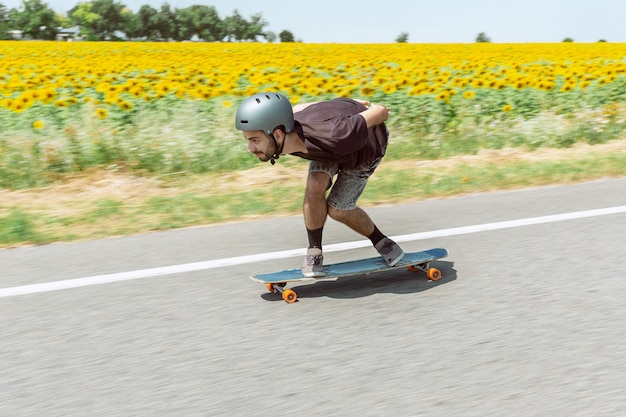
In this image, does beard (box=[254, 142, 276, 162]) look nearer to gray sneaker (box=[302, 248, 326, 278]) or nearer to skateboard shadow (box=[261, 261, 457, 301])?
gray sneaker (box=[302, 248, 326, 278])

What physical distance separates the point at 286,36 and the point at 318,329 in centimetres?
4903

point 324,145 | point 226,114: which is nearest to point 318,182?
point 324,145

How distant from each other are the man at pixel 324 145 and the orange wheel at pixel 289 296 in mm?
225

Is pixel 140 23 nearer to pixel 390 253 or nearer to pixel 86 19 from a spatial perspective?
pixel 86 19

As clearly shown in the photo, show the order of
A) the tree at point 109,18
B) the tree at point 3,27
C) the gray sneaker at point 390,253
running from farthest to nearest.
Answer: the tree at point 109,18, the tree at point 3,27, the gray sneaker at point 390,253

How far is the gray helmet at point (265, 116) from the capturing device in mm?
3807

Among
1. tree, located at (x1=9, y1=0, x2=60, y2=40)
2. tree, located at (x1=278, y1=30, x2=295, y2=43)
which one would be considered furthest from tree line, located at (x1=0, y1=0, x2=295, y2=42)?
tree, located at (x1=278, y1=30, x2=295, y2=43)

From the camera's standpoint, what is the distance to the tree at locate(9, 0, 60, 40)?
68.2 metres

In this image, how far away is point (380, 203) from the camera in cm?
689

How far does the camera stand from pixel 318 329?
3.78 meters

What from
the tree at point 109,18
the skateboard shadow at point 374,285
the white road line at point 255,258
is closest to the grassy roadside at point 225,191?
the white road line at point 255,258

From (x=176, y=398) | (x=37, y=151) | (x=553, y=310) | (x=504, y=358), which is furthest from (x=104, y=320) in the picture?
(x=37, y=151)

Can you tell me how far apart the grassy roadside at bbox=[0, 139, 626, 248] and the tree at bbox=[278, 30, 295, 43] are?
4249 cm

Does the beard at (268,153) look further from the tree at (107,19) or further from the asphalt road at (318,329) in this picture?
the tree at (107,19)
